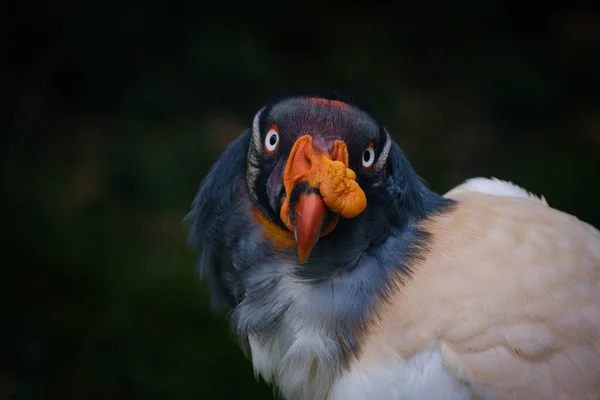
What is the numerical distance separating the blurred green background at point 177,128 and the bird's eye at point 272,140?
1805mm

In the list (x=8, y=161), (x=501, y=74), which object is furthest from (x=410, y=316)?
(x=501, y=74)

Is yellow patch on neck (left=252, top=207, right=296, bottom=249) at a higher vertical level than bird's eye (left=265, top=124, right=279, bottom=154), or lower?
lower

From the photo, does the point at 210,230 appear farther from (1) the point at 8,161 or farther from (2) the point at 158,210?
(1) the point at 8,161

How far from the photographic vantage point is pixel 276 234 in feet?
6.38

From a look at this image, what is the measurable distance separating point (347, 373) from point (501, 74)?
365 centimetres

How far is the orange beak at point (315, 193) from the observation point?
5.38 ft

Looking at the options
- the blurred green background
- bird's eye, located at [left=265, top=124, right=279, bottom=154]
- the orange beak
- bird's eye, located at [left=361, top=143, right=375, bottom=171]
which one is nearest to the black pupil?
bird's eye, located at [left=361, top=143, right=375, bottom=171]

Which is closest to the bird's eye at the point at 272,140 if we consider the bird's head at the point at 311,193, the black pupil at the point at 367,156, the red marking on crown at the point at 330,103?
the bird's head at the point at 311,193

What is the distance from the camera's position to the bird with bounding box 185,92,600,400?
5.58 ft

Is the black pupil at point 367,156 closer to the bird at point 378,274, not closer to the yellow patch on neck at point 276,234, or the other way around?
the bird at point 378,274

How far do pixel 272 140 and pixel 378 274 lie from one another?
45cm

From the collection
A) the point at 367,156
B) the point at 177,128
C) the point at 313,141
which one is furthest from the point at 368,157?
the point at 177,128

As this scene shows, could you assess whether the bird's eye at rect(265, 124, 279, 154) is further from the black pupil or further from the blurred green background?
the blurred green background

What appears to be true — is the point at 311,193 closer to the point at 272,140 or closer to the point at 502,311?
the point at 272,140
